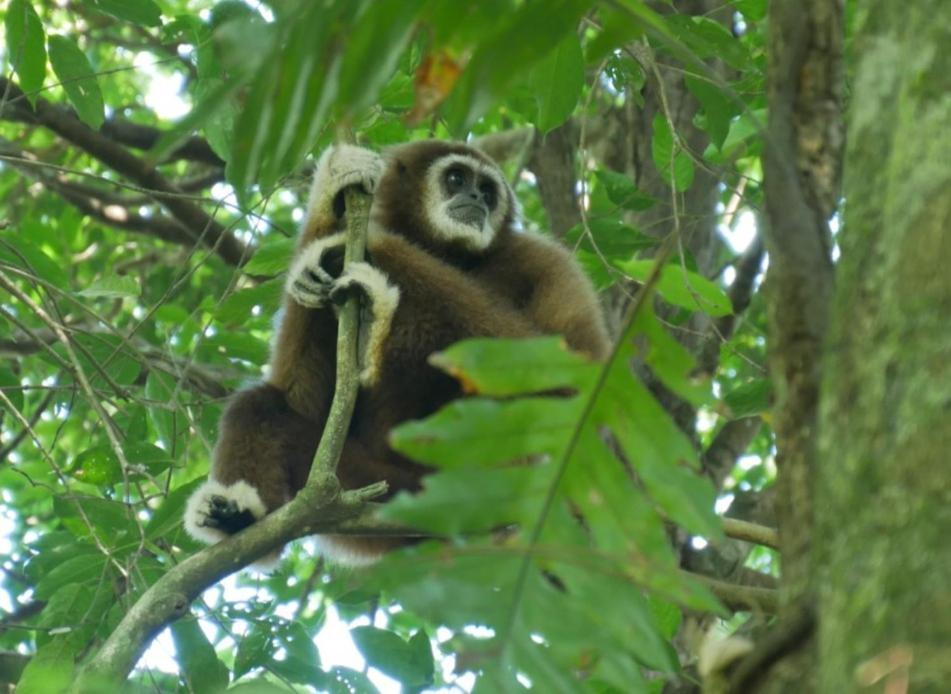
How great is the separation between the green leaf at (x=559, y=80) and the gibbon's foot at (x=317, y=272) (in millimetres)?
1076

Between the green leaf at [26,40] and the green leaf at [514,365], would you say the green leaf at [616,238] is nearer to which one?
the green leaf at [26,40]

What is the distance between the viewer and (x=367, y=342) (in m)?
5.33

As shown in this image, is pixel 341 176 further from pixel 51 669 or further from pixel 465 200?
pixel 51 669

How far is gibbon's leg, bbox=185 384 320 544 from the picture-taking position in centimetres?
504

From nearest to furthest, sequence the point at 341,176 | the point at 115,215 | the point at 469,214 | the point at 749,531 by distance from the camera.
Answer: the point at 749,531
the point at 341,176
the point at 469,214
the point at 115,215

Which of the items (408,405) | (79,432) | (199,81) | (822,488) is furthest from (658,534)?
(79,432)

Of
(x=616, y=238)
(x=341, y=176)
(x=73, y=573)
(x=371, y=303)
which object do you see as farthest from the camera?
(x=616, y=238)

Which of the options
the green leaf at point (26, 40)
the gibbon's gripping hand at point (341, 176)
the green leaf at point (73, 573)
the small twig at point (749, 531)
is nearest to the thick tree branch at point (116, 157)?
the gibbon's gripping hand at point (341, 176)

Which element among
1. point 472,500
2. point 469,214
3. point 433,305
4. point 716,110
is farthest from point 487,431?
point 469,214

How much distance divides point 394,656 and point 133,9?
9.78ft

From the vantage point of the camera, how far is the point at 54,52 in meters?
5.59

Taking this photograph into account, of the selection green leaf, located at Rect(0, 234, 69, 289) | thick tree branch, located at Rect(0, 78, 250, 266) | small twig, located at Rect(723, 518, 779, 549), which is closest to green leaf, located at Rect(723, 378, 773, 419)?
small twig, located at Rect(723, 518, 779, 549)

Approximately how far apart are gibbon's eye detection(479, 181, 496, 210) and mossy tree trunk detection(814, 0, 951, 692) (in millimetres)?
5198

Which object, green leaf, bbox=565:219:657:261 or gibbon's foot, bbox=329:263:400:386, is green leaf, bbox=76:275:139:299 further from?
green leaf, bbox=565:219:657:261
